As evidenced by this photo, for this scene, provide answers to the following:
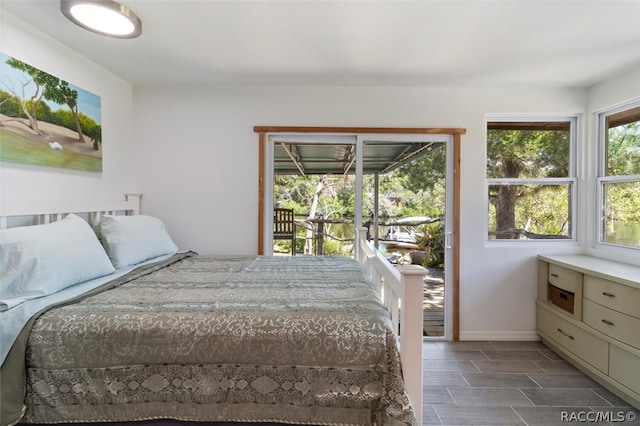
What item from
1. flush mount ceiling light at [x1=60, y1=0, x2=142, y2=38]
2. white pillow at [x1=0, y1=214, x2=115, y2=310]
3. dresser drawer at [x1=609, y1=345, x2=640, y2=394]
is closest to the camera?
white pillow at [x1=0, y1=214, x2=115, y2=310]

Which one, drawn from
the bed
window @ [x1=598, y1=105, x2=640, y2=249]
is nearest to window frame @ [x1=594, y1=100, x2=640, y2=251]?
window @ [x1=598, y1=105, x2=640, y2=249]

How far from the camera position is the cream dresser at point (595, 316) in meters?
1.96

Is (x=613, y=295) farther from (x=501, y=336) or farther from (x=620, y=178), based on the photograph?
(x=620, y=178)

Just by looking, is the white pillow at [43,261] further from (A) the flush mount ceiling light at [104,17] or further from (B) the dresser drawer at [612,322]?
(B) the dresser drawer at [612,322]

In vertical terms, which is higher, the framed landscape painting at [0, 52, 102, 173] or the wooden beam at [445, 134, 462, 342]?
the framed landscape painting at [0, 52, 102, 173]

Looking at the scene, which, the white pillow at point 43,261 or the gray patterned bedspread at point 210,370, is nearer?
the gray patterned bedspread at point 210,370

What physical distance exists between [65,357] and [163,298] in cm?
38

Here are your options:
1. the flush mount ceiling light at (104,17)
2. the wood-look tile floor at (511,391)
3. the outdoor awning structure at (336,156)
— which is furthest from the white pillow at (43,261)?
the wood-look tile floor at (511,391)

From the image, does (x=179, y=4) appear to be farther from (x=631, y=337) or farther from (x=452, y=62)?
(x=631, y=337)

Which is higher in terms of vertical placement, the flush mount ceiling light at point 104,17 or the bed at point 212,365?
the flush mount ceiling light at point 104,17

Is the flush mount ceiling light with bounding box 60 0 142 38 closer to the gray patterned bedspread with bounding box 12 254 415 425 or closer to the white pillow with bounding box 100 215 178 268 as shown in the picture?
the white pillow with bounding box 100 215 178 268

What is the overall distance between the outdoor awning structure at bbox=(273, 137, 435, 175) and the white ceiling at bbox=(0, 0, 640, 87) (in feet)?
1.87

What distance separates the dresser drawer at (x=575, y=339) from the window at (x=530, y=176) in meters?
0.76

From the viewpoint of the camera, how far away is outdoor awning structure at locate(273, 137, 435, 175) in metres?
3.00
